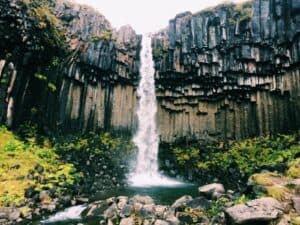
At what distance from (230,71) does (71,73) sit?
14.4 meters

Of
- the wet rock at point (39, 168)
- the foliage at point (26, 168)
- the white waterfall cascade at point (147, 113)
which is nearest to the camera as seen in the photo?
the foliage at point (26, 168)

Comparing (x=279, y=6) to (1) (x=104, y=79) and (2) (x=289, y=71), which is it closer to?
(2) (x=289, y=71)

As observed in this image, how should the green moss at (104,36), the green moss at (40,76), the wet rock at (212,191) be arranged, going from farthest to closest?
1. the green moss at (104,36)
2. the green moss at (40,76)
3. the wet rock at (212,191)

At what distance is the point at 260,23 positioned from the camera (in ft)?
97.5

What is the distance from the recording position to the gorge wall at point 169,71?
1082 inches

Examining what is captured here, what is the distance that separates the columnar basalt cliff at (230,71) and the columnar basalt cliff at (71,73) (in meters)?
3.60

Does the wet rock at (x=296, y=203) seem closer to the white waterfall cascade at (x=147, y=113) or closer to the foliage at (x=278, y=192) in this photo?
the foliage at (x=278, y=192)

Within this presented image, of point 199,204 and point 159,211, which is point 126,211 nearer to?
point 159,211

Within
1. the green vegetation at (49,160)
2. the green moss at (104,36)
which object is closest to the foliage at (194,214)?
the green vegetation at (49,160)

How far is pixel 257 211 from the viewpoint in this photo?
31.1ft

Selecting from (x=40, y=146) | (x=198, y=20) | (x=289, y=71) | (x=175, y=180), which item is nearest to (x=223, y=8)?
(x=198, y=20)

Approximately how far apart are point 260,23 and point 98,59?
14996 mm

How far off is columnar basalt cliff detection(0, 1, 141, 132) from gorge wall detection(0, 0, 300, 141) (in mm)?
87

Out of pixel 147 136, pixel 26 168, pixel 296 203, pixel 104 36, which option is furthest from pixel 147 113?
pixel 296 203
